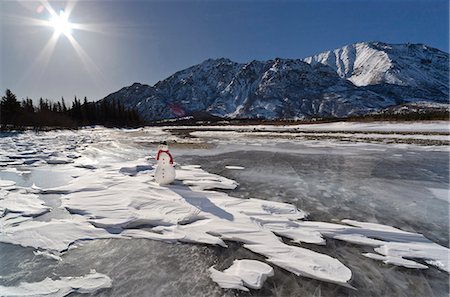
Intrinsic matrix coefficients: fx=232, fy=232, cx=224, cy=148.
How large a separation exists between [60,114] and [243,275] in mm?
78244

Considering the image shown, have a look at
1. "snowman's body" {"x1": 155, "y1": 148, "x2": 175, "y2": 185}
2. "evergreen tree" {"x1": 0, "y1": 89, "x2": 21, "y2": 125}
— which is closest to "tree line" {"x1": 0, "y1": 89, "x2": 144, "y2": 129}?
"evergreen tree" {"x1": 0, "y1": 89, "x2": 21, "y2": 125}

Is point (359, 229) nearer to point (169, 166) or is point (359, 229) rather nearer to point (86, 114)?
point (169, 166)

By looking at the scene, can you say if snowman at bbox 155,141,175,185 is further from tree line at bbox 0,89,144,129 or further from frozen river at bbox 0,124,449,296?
tree line at bbox 0,89,144,129

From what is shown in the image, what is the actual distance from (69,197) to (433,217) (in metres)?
7.50

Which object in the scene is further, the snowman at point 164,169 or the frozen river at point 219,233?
the snowman at point 164,169

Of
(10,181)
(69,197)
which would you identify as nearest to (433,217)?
(69,197)

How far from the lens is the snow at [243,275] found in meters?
2.53

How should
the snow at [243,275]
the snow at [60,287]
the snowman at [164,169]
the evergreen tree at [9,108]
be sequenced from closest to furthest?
the snow at [60,287] → the snow at [243,275] → the snowman at [164,169] → the evergreen tree at [9,108]

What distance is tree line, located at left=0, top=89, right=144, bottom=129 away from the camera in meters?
42.6

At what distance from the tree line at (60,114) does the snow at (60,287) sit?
4651 centimetres

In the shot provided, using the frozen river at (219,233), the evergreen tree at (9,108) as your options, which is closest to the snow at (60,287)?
the frozen river at (219,233)

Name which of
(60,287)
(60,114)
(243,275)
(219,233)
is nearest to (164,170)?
(219,233)

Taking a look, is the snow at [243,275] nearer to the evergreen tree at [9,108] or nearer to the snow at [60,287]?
the snow at [60,287]

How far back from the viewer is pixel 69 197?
5238 millimetres
